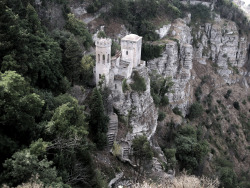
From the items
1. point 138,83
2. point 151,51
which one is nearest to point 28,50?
point 138,83

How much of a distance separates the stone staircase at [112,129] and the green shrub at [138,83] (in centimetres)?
523

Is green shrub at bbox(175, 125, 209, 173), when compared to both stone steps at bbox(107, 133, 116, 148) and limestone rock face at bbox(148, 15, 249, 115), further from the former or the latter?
stone steps at bbox(107, 133, 116, 148)

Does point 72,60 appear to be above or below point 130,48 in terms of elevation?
below

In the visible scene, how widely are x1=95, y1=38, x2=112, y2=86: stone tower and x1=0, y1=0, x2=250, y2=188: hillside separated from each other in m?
0.14

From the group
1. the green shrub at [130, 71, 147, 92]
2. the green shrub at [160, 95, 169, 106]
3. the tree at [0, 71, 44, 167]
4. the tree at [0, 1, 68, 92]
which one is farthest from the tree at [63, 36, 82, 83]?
the green shrub at [160, 95, 169, 106]

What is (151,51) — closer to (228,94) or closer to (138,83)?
(138,83)

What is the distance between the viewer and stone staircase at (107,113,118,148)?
31.5 metres

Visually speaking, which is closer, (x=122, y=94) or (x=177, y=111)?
(x=122, y=94)

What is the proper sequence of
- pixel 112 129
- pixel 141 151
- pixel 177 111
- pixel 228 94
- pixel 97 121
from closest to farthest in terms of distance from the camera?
pixel 97 121
pixel 141 151
pixel 112 129
pixel 177 111
pixel 228 94

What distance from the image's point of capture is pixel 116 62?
1375 inches

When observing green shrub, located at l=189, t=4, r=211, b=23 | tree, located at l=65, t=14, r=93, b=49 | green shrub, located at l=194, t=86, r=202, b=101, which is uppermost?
green shrub, located at l=189, t=4, r=211, b=23

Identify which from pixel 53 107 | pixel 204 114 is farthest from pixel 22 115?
pixel 204 114

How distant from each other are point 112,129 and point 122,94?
17.0ft

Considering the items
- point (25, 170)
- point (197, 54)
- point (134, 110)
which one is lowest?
point (134, 110)
